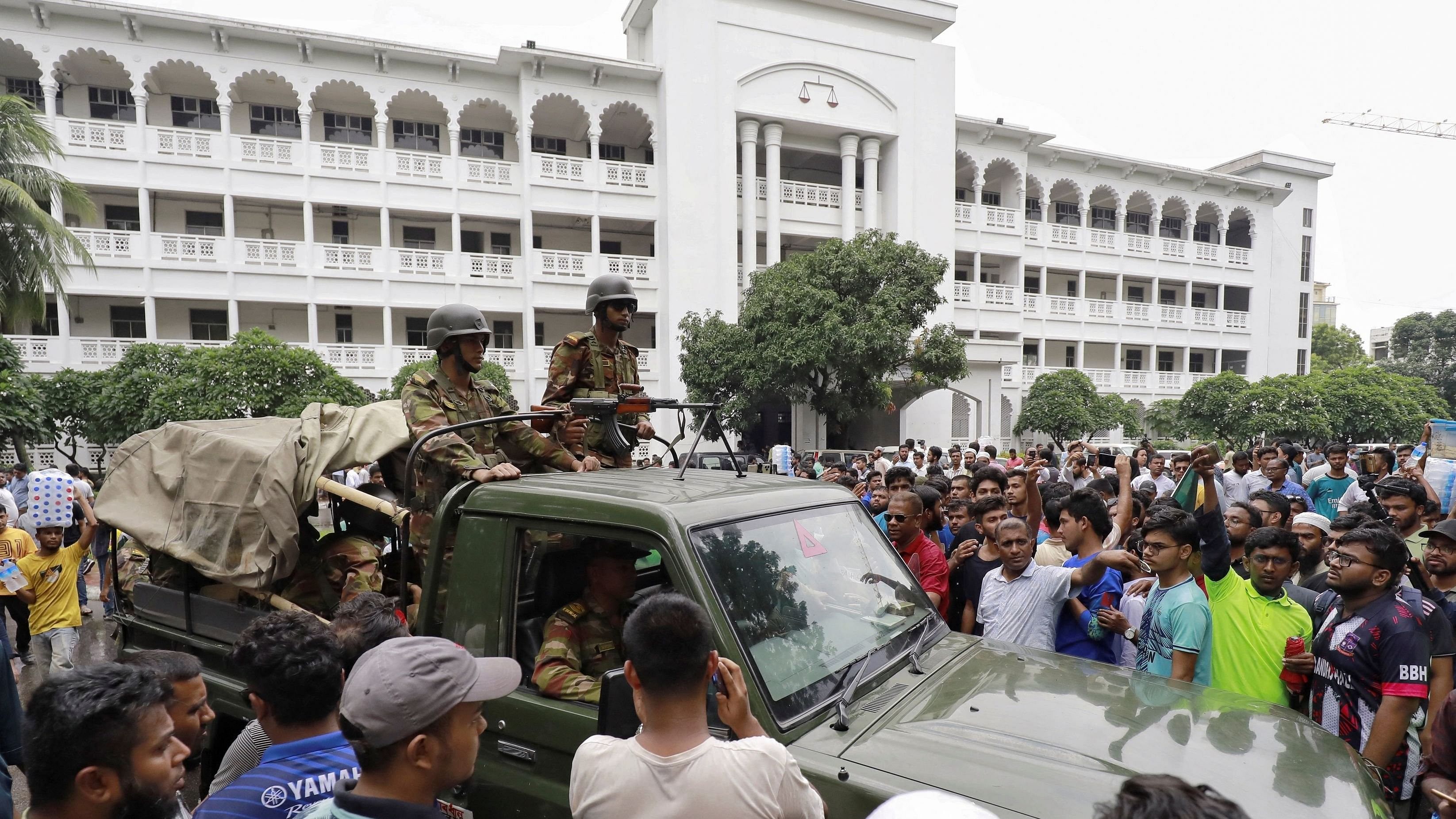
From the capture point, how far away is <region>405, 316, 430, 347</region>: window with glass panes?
26297 millimetres

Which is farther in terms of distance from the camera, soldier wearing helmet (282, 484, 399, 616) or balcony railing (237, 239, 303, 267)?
balcony railing (237, 239, 303, 267)

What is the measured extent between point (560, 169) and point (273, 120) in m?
9.49

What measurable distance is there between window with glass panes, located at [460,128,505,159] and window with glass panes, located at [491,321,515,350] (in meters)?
5.99

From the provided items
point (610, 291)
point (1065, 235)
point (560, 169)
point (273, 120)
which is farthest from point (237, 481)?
point (1065, 235)

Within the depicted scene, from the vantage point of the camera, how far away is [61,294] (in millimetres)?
17453

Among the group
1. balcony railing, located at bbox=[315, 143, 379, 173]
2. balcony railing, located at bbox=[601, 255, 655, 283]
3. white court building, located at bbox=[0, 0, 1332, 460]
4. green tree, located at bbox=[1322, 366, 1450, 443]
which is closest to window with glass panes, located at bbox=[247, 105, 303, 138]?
white court building, located at bbox=[0, 0, 1332, 460]

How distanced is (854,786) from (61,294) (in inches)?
877

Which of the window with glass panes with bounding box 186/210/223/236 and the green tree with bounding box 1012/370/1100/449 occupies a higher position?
the window with glass panes with bounding box 186/210/223/236

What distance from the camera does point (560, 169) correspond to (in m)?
25.9

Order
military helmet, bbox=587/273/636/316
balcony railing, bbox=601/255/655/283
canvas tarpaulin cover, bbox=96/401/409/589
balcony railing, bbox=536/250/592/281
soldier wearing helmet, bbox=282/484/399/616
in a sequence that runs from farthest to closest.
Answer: balcony railing, bbox=601/255/655/283, balcony railing, bbox=536/250/592/281, military helmet, bbox=587/273/636/316, soldier wearing helmet, bbox=282/484/399/616, canvas tarpaulin cover, bbox=96/401/409/589

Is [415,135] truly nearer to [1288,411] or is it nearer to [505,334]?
[505,334]

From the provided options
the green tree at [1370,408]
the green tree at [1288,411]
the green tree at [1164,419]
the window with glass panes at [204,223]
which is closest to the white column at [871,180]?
the green tree at [1164,419]

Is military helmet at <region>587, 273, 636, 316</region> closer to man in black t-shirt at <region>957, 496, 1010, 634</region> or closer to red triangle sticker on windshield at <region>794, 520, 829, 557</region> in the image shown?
red triangle sticker on windshield at <region>794, 520, 829, 557</region>

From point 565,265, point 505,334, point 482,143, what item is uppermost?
point 482,143
